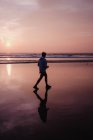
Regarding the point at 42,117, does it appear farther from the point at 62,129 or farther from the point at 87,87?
the point at 87,87

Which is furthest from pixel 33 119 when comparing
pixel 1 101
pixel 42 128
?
pixel 1 101

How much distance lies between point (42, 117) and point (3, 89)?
5.50 meters

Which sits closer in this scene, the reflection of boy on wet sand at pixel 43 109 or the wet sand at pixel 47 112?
the wet sand at pixel 47 112

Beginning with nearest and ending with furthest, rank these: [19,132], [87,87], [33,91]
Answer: [19,132], [33,91], [87,87]

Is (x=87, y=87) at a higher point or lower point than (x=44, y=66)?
lower

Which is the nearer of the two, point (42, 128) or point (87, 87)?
point (42, 128)

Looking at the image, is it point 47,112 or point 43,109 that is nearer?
point 47,112

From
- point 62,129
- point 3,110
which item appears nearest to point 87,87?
point 3,110

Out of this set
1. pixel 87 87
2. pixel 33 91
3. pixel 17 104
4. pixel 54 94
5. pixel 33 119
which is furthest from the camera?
pixel 87 87

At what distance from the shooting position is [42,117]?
27.5 ft

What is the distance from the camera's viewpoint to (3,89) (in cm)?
1354

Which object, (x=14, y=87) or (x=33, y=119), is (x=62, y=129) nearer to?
(x=33, y=119)

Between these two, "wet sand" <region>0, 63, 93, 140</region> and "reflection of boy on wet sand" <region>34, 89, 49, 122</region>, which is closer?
"wet sand" <region>0, 63, 93, 140</region>

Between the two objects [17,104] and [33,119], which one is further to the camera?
[17,104]
